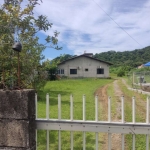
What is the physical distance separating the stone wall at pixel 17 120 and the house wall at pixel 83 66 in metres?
31.1

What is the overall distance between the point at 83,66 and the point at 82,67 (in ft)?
0.80

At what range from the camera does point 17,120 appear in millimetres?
2570

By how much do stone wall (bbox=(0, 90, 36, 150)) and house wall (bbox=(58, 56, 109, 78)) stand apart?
102ft

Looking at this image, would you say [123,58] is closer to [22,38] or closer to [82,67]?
[82,67]

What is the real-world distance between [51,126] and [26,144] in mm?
399

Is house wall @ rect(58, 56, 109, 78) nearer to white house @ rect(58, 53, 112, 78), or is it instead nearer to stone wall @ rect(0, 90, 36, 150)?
white house @ rect(58, 53, 112, 78)

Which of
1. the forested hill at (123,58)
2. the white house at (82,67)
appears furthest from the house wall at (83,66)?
the forested hill at (123,58)

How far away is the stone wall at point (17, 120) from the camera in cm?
255

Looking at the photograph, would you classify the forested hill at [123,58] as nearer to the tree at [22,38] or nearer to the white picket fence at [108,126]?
the tree at [22,38]

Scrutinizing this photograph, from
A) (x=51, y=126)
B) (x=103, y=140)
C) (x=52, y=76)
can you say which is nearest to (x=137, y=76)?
(x=103, y=140)

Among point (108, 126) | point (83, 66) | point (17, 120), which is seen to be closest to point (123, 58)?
point (83, 66)

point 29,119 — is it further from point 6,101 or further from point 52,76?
point 52,76

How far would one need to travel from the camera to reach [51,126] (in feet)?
9.04

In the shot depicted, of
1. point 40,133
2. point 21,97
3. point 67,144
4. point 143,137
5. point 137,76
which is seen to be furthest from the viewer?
point 137,76
